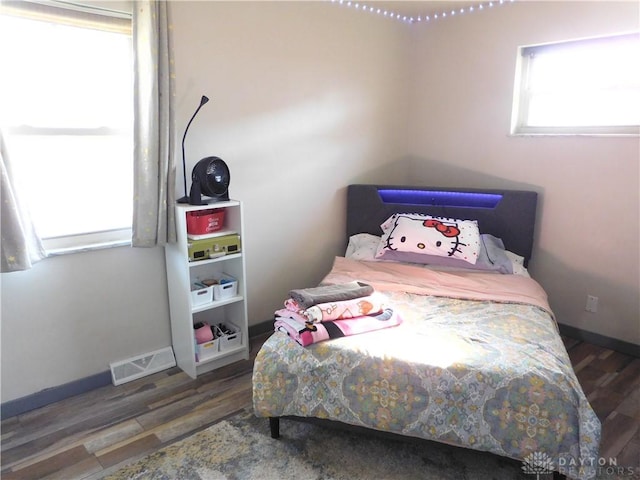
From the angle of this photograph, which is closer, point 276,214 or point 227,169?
point 227,169

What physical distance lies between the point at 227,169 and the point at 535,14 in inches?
89.6

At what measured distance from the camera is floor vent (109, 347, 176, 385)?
2.58m

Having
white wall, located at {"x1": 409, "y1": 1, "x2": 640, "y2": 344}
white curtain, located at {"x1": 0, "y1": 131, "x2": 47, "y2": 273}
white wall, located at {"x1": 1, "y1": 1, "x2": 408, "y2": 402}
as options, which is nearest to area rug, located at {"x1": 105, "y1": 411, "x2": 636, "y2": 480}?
white wall, located at {"x1": 1, "y1": 1, "x2": 408, "y2": 402}

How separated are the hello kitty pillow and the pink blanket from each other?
0.41 ft

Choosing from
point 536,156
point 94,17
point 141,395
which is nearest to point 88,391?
point 141,395

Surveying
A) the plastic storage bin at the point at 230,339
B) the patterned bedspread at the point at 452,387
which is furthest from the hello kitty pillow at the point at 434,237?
the plastic storage bin at the point at 230,339

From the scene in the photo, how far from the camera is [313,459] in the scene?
1979mm

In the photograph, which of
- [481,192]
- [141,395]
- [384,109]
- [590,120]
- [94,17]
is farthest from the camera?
[384,109]

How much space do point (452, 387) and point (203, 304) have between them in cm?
146

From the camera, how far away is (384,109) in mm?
3650

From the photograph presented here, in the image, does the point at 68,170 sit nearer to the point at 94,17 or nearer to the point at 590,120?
the point at 94,17

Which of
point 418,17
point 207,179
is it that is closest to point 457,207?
point 418,17

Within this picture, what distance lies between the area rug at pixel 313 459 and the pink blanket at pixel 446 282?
0.85 metres

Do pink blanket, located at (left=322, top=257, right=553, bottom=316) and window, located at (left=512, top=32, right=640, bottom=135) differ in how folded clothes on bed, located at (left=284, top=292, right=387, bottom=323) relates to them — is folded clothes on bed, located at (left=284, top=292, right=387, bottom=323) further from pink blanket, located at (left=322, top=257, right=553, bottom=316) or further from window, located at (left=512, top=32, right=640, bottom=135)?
window, located at (left=512, top=32, right=640, bottom=135)
